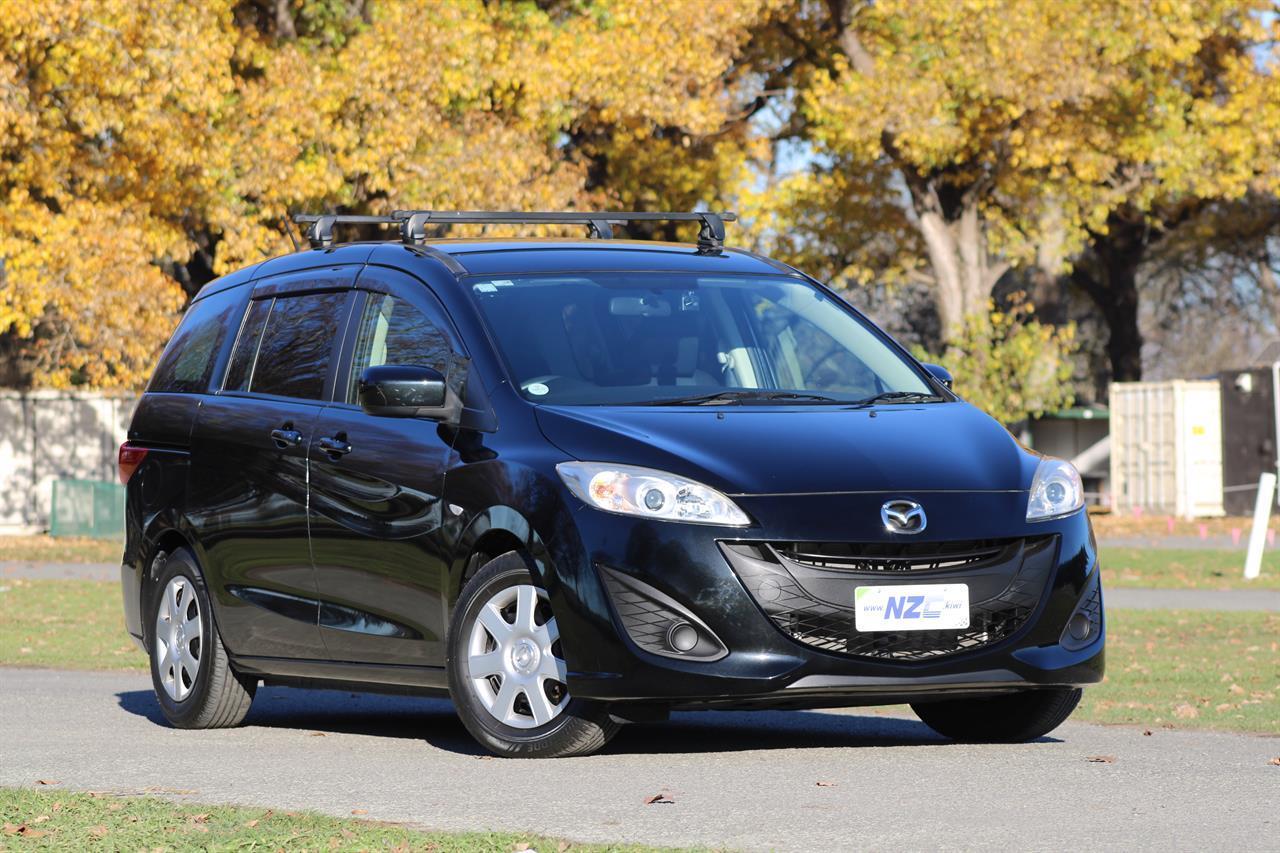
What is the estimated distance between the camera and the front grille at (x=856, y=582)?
7402 millimetres

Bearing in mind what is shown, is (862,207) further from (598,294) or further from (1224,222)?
(598,294)

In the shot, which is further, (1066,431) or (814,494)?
(1066,431)

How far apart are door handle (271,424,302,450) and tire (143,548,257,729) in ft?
3.03

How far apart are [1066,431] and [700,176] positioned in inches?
829

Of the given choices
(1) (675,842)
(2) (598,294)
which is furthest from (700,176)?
(1) (675,842)

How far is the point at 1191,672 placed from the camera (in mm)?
12625

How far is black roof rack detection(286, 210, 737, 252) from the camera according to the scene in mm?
9258

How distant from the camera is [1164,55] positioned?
35156 millimetres

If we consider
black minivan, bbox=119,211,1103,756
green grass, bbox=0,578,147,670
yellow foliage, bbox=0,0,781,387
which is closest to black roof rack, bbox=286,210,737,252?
black minivan, bbox=119,211,1103,756

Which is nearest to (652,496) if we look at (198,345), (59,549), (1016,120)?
(198,345)

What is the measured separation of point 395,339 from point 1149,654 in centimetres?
668

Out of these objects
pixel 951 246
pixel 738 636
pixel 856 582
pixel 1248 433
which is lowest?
pixel 738 636

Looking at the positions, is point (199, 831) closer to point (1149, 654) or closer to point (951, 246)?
point (1149, 654)

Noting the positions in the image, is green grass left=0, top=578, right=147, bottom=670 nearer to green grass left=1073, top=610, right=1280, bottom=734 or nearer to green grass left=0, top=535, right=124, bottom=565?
green grass left=0, top=535, right=124, bottom=565
